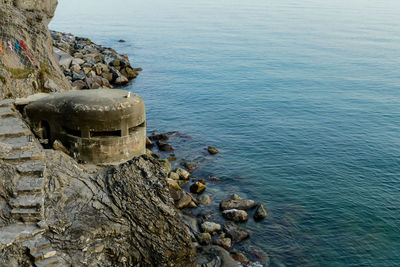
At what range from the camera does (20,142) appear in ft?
62.3

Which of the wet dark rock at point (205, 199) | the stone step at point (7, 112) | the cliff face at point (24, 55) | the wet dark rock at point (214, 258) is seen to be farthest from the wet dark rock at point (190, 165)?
the stone step at point (7, 112)

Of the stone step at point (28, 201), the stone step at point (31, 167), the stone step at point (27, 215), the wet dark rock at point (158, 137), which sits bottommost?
the wet dark rock at point (158, 137)

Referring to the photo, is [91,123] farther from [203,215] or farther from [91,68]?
[91,68]

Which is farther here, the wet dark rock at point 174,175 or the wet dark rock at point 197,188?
the wet dark rock at point 174,175

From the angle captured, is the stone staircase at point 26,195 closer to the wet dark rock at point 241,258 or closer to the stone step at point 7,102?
the stone step at point 7,102

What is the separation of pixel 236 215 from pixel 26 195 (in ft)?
45.1

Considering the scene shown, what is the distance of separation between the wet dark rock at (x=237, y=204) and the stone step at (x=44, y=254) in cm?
1376

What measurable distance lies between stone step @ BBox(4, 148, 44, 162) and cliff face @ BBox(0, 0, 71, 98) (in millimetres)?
8392

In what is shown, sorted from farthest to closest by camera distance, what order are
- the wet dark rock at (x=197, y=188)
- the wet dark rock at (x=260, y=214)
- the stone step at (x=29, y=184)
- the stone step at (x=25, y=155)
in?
the wet dark rock at (x=197, y=188)
the wet dark rock at (x=260, y=214)
the stone step at (x=25, y=155)
the stone step at (x=29, y=184)

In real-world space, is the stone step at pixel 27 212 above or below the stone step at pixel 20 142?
below

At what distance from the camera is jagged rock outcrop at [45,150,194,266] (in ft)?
54.4

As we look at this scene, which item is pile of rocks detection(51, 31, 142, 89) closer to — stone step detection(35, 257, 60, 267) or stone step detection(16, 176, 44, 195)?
stone step detection(16, 176, 44, 195)

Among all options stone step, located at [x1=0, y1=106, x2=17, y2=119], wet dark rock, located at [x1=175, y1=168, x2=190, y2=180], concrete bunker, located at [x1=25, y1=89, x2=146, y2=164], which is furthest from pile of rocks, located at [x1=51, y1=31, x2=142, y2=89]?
stone step, located at [x1=0, y1=106, x2=17, y2=119]

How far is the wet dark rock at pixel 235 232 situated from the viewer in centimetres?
2375
